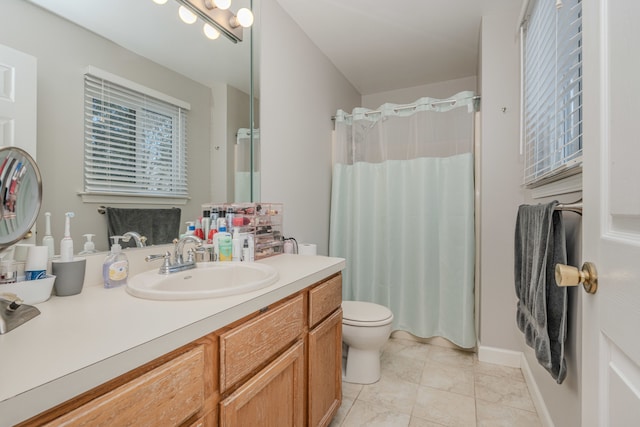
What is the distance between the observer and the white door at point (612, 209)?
0.45 m

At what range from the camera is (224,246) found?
142 cm

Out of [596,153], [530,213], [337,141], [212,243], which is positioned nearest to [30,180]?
[212,243]

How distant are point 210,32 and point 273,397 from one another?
1713mm

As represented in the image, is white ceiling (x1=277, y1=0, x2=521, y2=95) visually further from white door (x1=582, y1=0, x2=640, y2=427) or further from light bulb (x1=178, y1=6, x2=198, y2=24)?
white door (x1=582, y1=0, x2=640, y2=427)

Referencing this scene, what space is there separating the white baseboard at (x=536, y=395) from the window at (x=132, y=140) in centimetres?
199

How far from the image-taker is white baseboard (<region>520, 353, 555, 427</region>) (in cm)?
144

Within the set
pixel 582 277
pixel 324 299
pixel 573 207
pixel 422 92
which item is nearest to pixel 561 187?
pixel 573 207

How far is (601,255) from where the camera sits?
1.78ft

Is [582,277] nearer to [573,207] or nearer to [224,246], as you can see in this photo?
[573,207]

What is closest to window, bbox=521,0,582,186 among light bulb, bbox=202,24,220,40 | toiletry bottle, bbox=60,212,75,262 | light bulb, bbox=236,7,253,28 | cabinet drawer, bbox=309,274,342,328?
cabinet drawer, bbox=309,274,342,328

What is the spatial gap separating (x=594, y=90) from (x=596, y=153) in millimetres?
119

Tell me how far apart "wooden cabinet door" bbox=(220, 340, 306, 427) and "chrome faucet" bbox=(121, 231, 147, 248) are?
703 mm

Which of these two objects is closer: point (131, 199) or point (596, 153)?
point (596, 153)

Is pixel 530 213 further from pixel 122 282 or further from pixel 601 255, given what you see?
pixel 122 282
